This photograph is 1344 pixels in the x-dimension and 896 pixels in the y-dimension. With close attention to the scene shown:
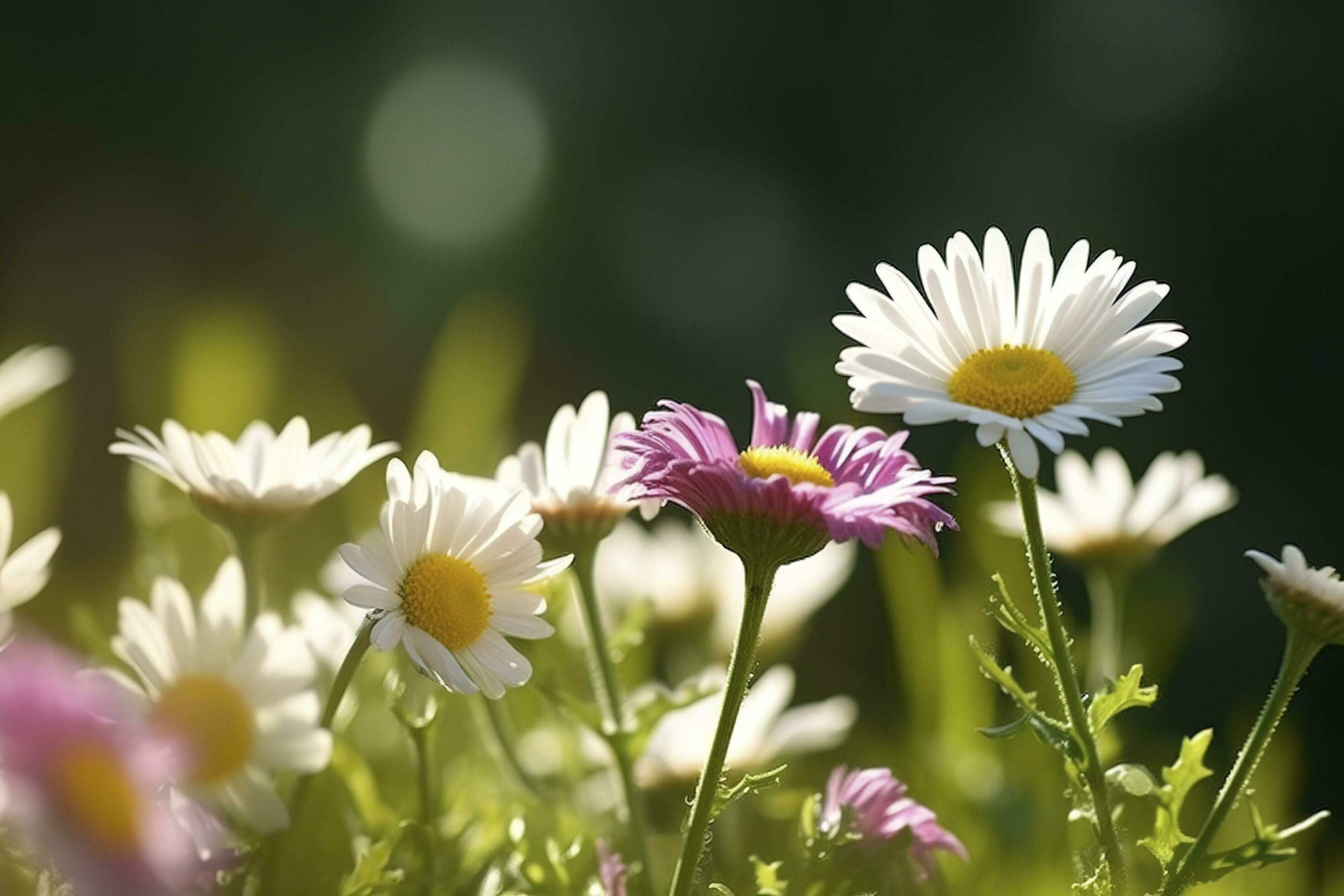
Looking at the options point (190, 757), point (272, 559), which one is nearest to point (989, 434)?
point (190, 757)

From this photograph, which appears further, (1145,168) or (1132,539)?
(1145,168)

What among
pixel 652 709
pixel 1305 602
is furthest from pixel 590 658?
pixel 1305 602

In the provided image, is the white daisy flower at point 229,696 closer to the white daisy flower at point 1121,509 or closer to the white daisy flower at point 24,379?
the white daisy flower at point 24,379

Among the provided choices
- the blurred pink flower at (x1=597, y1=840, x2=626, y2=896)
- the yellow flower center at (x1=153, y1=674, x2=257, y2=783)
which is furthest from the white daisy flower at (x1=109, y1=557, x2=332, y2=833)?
the blurred pink flower at (x1=597, y1=840, x2=626, y2=896)

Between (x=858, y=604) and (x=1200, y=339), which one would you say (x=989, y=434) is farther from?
(x=1200, y=339)

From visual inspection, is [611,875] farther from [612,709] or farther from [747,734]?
[747,734]

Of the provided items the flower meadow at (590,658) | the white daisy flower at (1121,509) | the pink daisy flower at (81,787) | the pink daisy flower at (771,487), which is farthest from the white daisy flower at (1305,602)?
the pink daisy flower at (81,787)

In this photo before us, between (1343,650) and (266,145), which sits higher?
(266,145)

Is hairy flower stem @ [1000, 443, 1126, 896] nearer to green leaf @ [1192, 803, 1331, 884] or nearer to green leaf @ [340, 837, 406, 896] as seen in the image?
green leaf @ [1192, 803, 1331, 884]
